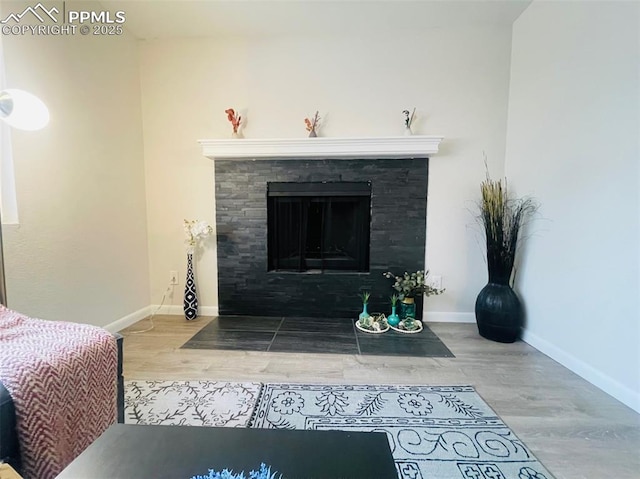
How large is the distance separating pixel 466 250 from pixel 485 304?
512 millimetres

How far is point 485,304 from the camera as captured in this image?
7.21ft

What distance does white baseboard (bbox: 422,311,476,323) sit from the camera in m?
2.57

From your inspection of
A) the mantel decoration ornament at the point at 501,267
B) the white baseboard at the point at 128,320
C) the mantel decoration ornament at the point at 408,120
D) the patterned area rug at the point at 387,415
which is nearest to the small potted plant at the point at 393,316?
the mantel decoration ornament at the point at 501,267

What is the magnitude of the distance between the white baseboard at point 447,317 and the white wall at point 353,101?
0.01 metres

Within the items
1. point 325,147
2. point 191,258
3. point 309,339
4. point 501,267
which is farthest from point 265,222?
point 501,267

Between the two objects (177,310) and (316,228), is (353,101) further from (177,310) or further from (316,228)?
(177,310)

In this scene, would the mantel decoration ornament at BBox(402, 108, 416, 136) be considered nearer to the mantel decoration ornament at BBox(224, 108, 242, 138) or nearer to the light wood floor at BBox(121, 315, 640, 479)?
the mantel decoration ornament at BBox(224, 108, 242, 138)

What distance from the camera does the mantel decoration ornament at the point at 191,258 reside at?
2553 mm

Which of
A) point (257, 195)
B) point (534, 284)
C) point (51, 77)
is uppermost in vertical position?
point (51, 77)

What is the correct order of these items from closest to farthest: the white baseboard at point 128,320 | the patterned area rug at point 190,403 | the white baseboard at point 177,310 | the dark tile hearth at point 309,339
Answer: the patterned area rug at point 190,403 < the dark tile hearth at point 309,339 < the white baseboard at point 128,320 < the white baseboard at point 177,310

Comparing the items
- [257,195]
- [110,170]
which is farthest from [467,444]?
[110,170]

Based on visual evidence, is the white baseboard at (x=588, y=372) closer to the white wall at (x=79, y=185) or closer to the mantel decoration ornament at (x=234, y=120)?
the mantel decoration ornament at (x=234, y=120)

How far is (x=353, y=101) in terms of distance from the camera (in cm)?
250

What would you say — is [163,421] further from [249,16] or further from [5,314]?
[249,16]
